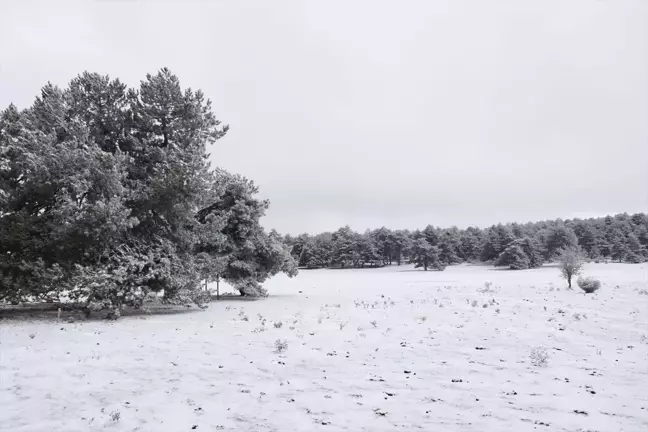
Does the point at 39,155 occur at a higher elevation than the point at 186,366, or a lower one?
higher

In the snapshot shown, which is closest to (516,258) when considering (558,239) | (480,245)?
(558,239)

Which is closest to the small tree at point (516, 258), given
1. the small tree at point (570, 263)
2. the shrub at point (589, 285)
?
the small tree at point (570, 263)

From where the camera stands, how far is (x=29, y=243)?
49.3ft

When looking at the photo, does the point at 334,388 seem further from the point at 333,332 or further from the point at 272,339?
the point at 333,332

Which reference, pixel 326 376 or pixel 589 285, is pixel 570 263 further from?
pixel 326 376

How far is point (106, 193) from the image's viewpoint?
1581cm

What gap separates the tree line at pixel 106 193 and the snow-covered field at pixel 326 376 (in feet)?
6.25

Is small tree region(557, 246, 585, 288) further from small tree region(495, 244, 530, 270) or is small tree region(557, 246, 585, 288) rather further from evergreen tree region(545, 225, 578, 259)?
evergreen tree region(545, 225, 578, 259)

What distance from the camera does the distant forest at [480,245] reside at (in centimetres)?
7338

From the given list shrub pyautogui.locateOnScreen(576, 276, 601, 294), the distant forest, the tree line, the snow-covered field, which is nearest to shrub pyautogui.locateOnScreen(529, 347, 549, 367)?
the snow-covered field

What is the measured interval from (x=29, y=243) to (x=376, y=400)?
49.0 ft

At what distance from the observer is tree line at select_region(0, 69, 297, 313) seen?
48.1 ft

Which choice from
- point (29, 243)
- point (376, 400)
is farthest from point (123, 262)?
point (376, 400)

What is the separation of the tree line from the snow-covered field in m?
1.91
